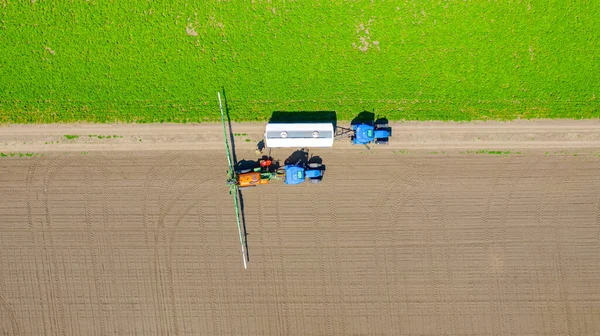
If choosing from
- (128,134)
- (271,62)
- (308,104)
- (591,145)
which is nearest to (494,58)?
(591,145)

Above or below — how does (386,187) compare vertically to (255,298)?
above

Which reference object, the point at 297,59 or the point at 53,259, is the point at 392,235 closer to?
the point at 297,59

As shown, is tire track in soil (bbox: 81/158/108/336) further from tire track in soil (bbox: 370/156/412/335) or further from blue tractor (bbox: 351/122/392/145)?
tire track in soil (bbox: 370/156/412/335)

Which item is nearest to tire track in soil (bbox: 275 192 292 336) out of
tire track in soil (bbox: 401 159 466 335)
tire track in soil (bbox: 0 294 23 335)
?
tire track in soil (bbox: 401 159 466 335)

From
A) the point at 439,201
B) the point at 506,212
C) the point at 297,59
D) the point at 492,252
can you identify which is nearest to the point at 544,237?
the point at 506,212

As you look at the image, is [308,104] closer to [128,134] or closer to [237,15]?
[237,15]
